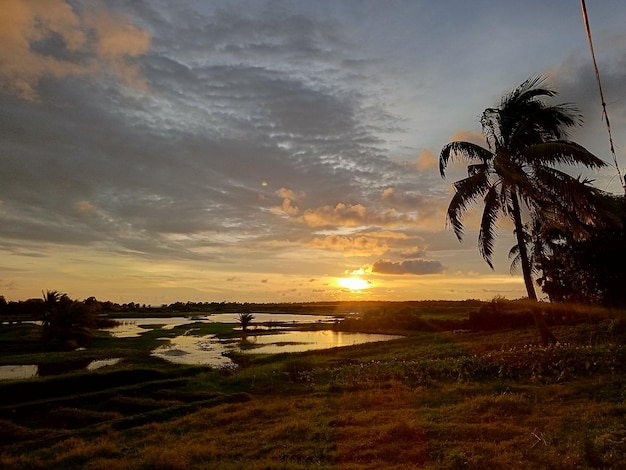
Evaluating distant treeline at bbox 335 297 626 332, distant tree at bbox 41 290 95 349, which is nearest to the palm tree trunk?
distant treeline at bbox 335 297 626 332

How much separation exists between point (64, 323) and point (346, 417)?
46.9 m

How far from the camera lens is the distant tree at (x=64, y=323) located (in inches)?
1970

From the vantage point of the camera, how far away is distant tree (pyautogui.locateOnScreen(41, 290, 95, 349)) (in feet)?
164

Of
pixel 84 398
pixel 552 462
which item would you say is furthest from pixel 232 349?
pixel 552 462

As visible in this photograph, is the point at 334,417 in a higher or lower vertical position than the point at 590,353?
lower

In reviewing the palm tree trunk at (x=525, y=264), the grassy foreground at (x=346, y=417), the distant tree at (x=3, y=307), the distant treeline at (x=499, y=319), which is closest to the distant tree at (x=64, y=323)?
the grassy foreground at (x=346, y=417)

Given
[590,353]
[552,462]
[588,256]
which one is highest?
[588,256]

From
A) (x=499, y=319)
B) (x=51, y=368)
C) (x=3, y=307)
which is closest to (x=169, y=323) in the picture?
(x=3, y=307)

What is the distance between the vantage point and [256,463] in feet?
38.0

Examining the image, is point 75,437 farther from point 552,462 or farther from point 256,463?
point 552,462

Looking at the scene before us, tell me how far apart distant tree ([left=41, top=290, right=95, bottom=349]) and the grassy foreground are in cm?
2525

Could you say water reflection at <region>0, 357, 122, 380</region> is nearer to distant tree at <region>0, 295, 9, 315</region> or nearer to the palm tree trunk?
the palm tree trunk

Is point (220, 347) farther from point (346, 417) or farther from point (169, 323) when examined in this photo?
point (169, 323)

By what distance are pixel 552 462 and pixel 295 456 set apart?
6212 mm
